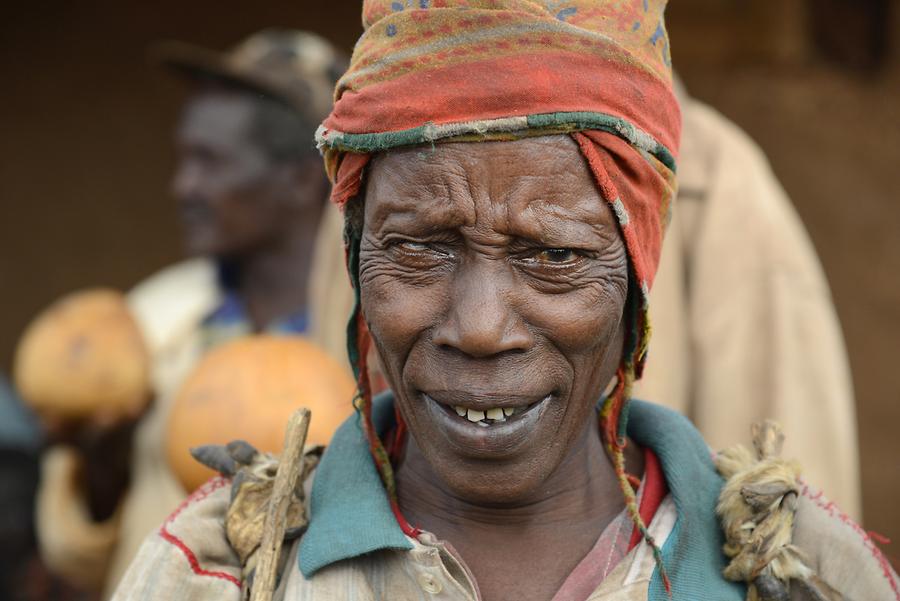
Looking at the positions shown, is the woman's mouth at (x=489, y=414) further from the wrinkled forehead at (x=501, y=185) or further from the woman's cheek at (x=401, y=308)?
the wrinkled forehead at (x=501, y=185)

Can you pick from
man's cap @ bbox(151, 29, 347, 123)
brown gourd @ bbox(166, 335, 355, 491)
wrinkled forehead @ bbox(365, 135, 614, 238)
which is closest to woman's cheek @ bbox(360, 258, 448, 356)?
wrinkled forehead @ bbox(365, 135, 614, 238)

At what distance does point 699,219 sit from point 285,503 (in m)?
2.27

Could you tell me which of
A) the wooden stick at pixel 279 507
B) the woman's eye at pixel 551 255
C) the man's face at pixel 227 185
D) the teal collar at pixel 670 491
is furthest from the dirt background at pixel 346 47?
the wooden stick at pixel 279 507

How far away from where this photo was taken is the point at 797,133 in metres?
6.33

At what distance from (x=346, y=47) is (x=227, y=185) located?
183cm

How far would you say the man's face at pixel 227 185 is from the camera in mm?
5430

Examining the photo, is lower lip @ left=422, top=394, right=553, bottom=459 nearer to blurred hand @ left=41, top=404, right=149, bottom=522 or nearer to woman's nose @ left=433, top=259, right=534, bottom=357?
woman's nose @ left=433, top=259, right=534, bottom=357

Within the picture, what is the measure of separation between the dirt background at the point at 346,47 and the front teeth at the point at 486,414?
433 centimetres

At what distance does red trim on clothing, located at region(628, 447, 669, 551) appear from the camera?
8.10ft

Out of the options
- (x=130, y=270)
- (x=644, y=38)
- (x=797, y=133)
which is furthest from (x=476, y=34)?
(x=130, y=270)

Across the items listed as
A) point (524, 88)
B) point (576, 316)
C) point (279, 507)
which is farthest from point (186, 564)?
point (524, 88)

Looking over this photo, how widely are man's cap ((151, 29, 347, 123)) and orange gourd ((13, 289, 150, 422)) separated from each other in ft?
3.97

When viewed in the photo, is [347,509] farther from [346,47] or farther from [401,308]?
[346,47]

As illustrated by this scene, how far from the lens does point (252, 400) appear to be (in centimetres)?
350
